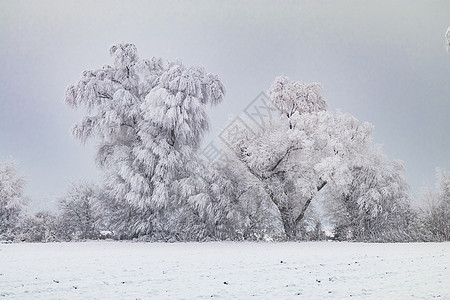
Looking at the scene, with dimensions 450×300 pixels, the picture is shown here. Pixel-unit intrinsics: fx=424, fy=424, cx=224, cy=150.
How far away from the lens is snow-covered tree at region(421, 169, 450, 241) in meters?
17.7

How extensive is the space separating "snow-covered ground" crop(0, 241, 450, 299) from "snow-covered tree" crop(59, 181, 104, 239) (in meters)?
8.95

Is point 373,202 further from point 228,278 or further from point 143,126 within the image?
point 228,278

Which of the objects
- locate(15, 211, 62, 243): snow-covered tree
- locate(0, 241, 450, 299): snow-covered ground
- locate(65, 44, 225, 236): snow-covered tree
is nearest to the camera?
locate(0, 241, 450, 299): snow-covered ground

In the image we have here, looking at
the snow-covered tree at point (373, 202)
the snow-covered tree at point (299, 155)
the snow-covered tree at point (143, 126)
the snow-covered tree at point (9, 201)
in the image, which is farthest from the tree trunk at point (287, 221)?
the snow-covered tree at point (9, 201)

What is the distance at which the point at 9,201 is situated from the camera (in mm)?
20094

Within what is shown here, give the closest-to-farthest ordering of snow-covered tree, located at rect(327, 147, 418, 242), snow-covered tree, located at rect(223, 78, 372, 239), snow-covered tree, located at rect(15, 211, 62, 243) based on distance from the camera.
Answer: snow-covered tree, located at rect(223, 78, 372, 239), snow-covered tree, located at rect(15, 211, 62, 243), snow-covered tree, located at rect(327, 147, 418, 242)

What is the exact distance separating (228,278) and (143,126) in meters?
13.0

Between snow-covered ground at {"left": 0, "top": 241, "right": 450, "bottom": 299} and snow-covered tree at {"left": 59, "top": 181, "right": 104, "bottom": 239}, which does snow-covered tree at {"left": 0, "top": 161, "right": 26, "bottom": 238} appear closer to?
snow-covered tree at {"left": 59, "top": 181, "right": 104, "bottom": 239}

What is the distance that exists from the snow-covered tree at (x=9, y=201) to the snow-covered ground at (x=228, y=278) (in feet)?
33.0

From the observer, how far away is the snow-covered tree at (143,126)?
1883 centimetres

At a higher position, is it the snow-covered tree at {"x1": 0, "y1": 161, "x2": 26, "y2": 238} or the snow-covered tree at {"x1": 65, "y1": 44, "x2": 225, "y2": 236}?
the snow-covered tree at {"x1": 65, "y1": 44, "x2": 225, "y2": 236}

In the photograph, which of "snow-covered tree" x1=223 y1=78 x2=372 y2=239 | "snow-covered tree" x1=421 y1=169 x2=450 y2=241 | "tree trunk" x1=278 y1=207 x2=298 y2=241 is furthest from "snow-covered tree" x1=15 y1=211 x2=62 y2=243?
"snow-covered tree" x1=421 y1=169 x2=450 y2=241

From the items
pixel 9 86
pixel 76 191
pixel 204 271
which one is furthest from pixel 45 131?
pixel 204 271

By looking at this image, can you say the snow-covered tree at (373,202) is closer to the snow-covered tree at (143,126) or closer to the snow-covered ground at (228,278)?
the snow-covered tree at (143,126)
